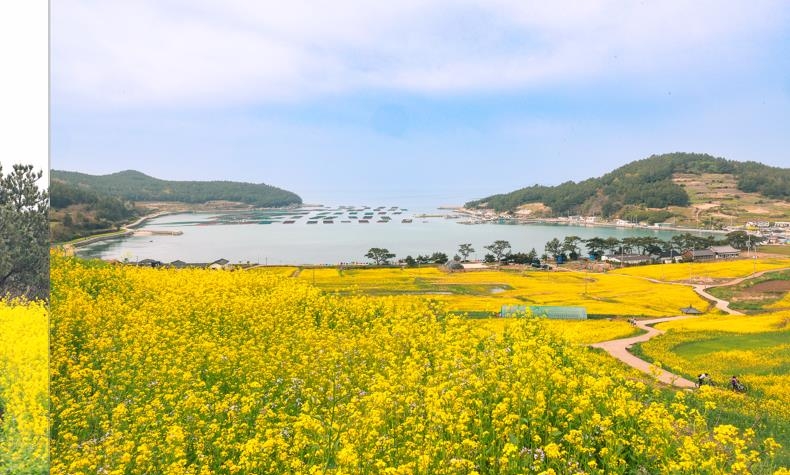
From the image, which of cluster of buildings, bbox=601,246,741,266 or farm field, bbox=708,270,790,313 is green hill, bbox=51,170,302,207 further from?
farm field, bbox=708,270,790,313

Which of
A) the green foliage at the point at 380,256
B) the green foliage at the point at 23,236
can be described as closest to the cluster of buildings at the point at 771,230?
the green foliage at the point at 380,256

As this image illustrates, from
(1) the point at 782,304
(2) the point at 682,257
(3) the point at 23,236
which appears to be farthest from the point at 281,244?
(3) the point at 23,236

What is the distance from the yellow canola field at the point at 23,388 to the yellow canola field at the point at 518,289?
51.5 feet

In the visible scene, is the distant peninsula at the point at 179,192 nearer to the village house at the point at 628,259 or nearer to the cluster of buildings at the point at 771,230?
the village house at the point at 628,259

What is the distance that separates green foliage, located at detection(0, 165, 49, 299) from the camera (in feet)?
13.4

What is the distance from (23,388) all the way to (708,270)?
3657 cm

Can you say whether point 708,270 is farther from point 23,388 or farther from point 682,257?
point 23,388

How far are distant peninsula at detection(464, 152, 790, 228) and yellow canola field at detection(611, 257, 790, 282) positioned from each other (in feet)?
122

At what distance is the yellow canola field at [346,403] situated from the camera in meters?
4.22

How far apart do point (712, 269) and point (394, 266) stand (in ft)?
67.7

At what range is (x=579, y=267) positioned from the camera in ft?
135

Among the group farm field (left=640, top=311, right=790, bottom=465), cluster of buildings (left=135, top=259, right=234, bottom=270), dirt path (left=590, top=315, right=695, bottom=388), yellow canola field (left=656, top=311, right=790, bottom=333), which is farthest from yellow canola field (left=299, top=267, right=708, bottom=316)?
cluster of buildings (left=135, top=259, right=234, bottom=270)

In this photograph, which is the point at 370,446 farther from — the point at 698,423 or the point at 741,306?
the point at 741,306

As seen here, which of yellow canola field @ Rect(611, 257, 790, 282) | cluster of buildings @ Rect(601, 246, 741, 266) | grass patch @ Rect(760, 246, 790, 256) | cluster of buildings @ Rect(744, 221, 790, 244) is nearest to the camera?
yellow canola field @ Rect(611, 257, 790, 282)
